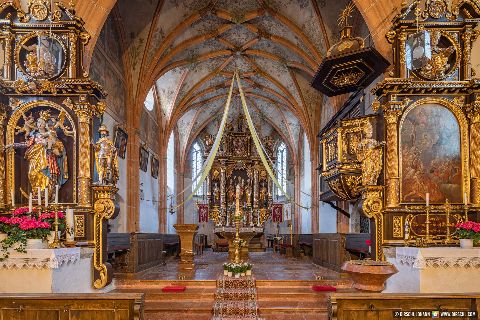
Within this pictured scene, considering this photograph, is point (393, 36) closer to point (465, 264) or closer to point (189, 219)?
point (465, 264)

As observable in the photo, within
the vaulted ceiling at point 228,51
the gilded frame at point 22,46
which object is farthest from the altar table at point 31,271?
the vaulted ceiling at point 228,51

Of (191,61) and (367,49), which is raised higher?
(191,61)

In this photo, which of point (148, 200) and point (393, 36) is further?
point (148, 200)

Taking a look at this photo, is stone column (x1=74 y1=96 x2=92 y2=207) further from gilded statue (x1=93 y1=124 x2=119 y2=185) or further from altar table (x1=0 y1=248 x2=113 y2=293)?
altar table (x1=0 y1=248 x2=113 y2=293)

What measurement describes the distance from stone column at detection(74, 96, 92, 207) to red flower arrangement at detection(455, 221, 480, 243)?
6498mm

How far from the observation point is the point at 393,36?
359 inches

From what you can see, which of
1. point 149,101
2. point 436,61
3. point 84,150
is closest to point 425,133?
Result: point 436,61

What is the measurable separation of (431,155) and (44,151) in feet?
23.2

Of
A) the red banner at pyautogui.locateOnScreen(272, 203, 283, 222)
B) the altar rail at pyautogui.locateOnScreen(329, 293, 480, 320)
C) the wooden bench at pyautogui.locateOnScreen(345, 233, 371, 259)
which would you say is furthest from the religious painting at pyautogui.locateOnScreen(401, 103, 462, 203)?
the red banner at pyautogui.locateOnScreen(272, 203, 283, 222)

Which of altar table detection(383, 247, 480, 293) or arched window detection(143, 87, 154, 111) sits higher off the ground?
arched window detection(143, 87, 154, 111)

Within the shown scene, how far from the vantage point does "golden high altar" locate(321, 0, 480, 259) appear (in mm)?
8703

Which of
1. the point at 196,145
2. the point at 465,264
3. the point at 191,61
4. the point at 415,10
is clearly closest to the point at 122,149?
the point at 191,61

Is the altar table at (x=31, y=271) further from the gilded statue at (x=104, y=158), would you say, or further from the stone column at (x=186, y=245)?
the stone column at (x=186, y=245)

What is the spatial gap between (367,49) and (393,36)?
0.55 m
